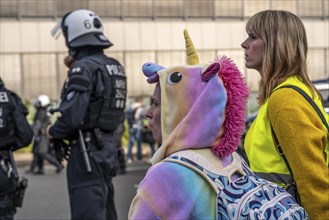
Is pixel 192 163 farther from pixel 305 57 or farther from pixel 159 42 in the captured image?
pixel 159 42

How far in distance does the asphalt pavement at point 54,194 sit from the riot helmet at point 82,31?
3195mm

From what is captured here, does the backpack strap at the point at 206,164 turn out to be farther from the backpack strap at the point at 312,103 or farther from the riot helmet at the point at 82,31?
the riot helmet at the point at 82,31

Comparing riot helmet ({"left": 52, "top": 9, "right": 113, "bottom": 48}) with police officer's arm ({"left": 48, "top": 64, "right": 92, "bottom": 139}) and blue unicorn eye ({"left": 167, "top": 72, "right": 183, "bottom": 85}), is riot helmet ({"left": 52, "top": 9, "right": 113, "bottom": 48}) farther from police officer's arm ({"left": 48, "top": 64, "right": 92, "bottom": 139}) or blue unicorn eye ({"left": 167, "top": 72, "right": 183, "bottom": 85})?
blue unicorn eye ({"left": 167, "top": 72, "right": 183, "bottom": 85})

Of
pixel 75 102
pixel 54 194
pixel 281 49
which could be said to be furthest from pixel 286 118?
pixel 54 194

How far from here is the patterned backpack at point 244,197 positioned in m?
2.04

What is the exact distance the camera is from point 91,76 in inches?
207

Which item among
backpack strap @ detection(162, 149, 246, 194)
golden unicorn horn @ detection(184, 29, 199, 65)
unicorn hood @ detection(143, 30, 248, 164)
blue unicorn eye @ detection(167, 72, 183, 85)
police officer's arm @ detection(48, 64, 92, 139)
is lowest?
police officer's arm @ detection(48, 64, 92, 139)

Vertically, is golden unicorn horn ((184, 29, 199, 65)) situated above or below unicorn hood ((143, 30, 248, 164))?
above

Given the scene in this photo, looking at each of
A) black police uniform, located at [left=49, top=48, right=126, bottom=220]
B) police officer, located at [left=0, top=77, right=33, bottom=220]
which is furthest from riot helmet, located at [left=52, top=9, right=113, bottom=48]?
police officer, located at [left=0, top=77, right=33, bottom=220]

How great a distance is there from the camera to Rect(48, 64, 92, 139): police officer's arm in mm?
5125

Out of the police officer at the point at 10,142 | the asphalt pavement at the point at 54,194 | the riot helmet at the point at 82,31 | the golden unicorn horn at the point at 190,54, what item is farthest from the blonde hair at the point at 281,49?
the asphalt pavement at the point at 54,194

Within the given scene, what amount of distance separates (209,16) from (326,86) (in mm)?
13822

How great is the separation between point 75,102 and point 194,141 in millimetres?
3098

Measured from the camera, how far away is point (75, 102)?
5129 mm
